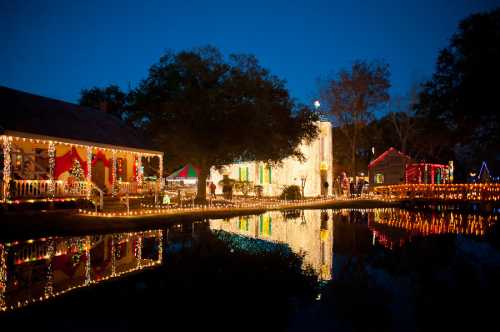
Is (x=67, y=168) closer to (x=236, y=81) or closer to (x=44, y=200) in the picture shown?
(x=44, y=200)

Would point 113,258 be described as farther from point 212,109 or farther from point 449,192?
point 449,192

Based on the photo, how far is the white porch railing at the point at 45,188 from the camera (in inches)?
631

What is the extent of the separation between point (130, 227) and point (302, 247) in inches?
281

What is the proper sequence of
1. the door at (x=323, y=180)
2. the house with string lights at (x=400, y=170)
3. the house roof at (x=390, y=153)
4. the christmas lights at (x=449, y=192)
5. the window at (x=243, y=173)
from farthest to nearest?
the house roof at (x=390, y=153)
the house with string lights at (x=400, y=170)
the window at (x=243, y=173)
the door at (x=323, y=180)
the christmas lights at (x=449, y=192)

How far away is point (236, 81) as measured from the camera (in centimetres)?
2380

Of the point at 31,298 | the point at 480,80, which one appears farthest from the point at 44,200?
the point at 480,80

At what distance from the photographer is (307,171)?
3294cm

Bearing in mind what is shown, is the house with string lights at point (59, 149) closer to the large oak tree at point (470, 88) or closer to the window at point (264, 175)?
the window at point (264, 175)

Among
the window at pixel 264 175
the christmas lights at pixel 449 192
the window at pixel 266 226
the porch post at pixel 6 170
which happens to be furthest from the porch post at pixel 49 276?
the christmas lights at pixel 449 192

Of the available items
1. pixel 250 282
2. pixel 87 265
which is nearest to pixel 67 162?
pixel 87 265

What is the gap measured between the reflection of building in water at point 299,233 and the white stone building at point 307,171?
14702mm

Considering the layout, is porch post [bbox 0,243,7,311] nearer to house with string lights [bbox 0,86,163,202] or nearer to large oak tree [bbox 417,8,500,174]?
house with string lights [bbox 0,86,163,202]

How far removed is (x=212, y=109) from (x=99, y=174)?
8.36 m

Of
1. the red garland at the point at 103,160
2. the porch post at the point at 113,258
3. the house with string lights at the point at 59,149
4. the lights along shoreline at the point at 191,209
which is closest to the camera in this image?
the porch post at the point at 113,258
